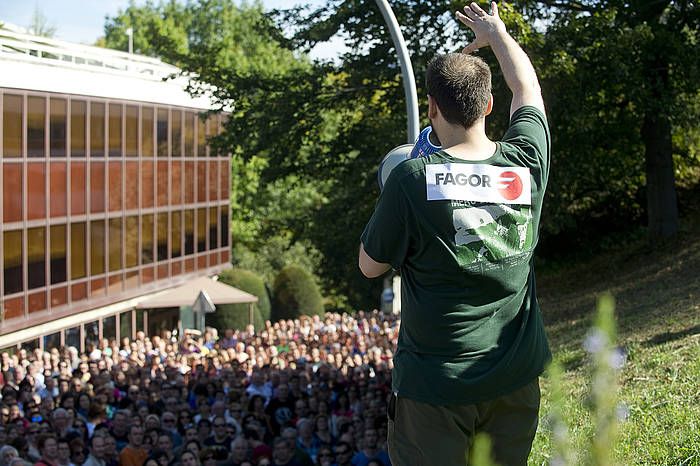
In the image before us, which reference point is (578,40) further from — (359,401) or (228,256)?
(228,256)

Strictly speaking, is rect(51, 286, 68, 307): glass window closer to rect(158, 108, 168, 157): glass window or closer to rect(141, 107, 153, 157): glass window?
rect(141, 107, 153, 157): glass window

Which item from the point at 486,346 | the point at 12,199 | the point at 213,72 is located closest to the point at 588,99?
the point at 213,72

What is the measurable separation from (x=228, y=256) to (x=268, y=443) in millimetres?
28958

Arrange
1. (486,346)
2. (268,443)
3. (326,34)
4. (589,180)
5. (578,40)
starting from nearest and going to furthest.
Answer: (486,346)
(268,443)
(578,40)
(326,34)
(589,180)

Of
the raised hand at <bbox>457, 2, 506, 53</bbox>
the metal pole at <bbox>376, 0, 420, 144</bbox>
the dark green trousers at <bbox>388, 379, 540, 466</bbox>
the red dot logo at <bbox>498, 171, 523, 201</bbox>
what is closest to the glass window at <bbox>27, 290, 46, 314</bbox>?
the metal pole at <bbox>376, 0, 420, 144</bbox>

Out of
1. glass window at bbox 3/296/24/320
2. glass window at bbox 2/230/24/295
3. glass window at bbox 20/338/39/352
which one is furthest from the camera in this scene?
glass window at bbox 20/338/39/352

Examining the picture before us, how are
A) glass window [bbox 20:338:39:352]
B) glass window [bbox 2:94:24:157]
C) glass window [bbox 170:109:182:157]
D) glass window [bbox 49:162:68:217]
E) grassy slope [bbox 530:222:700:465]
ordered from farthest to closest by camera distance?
glass window [bbox 170:109:182:157] < glass window [bbox 49:162:68:217] < glass window [bbox 20:338:39:352] < glass window [bbox 2:94:24:157] < grassy slope [bbox 530:222:700:465]

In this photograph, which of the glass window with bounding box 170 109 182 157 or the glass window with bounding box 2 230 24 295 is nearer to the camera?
the glass window with bounding box 2 230 24 295

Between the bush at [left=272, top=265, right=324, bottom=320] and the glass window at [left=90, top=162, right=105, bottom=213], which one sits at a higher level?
the glass window at [left=90, top=162, right=105, bottom=213]

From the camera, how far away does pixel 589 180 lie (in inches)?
1060

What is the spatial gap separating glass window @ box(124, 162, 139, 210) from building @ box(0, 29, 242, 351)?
0.13ft

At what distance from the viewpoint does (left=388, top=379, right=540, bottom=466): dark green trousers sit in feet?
9.96

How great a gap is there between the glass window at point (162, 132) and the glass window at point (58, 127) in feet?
18.6

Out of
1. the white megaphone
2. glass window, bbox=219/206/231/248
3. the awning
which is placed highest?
the white megaphone
